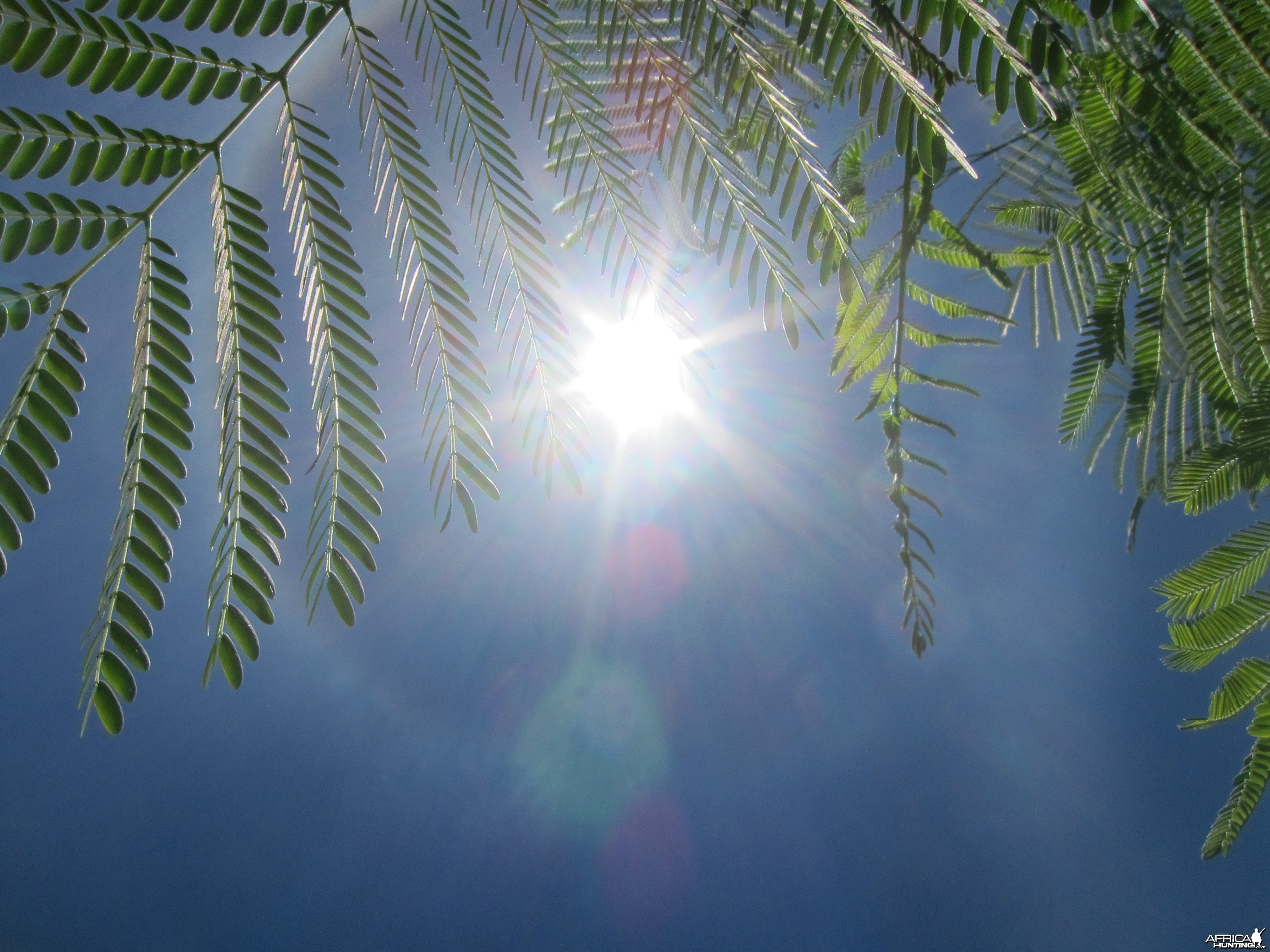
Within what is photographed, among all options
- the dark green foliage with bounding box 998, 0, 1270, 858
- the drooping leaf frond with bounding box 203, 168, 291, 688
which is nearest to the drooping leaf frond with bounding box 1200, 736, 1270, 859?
the dark green foliage with bounding box 998, 0, 1270, 858

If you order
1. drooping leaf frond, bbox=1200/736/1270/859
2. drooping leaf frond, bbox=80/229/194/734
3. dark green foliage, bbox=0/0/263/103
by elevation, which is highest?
dark green foliage, bbox=0/0/263/103

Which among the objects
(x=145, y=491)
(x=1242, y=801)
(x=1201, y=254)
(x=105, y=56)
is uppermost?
(x=105, y=56)

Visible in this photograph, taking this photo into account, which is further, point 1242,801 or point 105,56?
point 1242,801

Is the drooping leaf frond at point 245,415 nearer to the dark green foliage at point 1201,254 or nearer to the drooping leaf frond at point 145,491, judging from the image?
the drooping leaf frond at point 145,491

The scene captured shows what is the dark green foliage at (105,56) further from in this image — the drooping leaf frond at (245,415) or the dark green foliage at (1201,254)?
the dark green foliage at (1201,254)

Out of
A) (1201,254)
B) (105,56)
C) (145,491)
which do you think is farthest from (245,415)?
(1201,254)

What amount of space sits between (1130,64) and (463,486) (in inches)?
58.0

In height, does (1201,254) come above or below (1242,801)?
above

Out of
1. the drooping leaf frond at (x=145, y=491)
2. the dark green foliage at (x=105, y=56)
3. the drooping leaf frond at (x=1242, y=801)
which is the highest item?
the dark green foliage at (x=105, y=56)

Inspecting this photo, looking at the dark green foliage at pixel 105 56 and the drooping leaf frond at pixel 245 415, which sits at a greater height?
the dark green foliage at pixel 105 56

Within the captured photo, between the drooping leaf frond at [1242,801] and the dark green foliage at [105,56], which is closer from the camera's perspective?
the dark green foliage at [105,56]

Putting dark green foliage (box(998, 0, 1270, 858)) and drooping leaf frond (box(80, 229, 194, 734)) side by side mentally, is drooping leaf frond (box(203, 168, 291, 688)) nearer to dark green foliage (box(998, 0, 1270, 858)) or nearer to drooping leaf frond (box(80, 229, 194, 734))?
drooping leaf frond (box(80, 229, 194, 734))

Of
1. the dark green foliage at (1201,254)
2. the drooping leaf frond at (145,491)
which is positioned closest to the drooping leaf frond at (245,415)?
the drooping leaf frond at (145,491)

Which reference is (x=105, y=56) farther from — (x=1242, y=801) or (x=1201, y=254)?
(x=1242, y=801)
